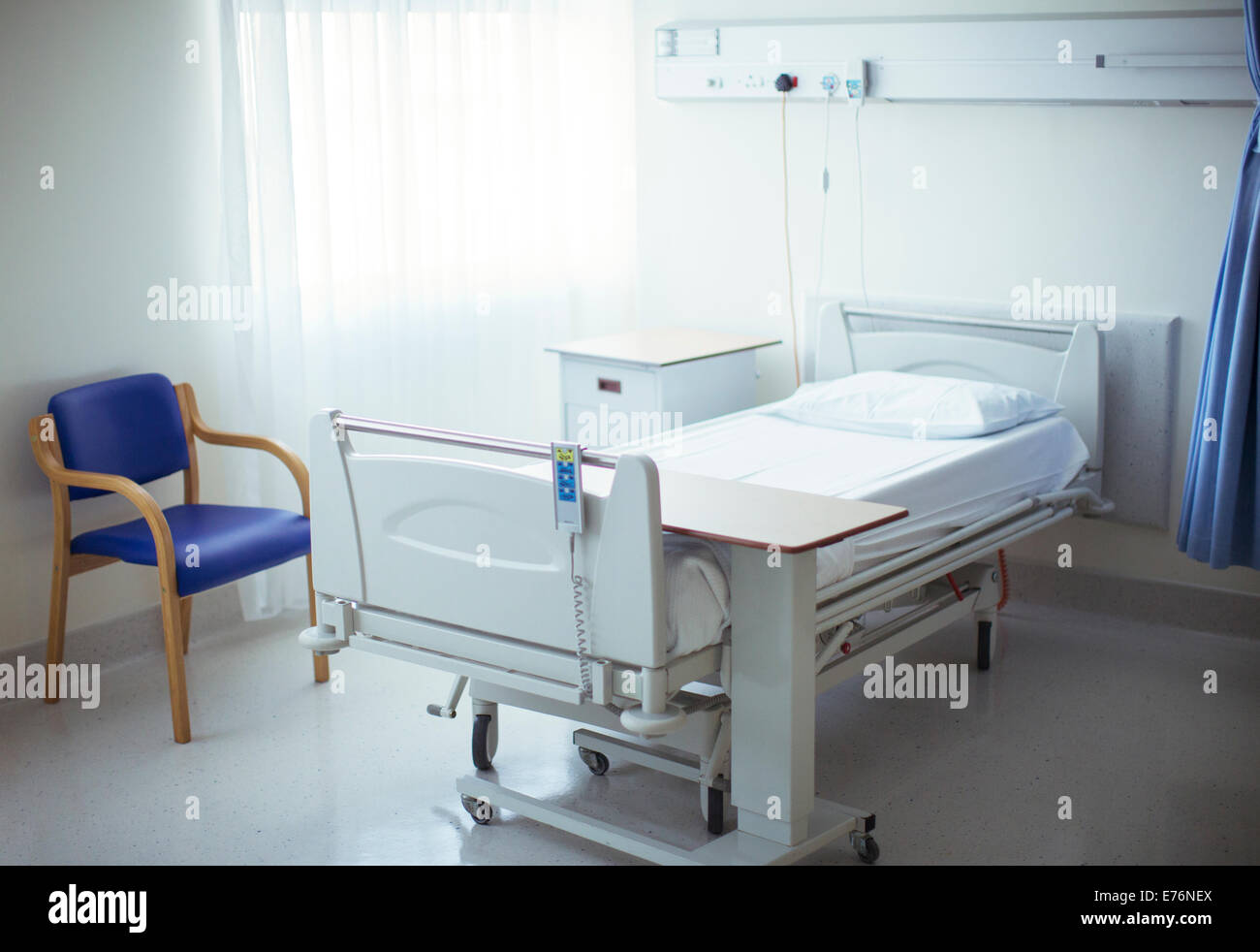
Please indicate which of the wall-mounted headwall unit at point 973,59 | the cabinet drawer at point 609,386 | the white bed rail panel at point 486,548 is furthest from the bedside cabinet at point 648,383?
the white bed rail panel at point 486,548

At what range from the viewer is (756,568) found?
2.77m

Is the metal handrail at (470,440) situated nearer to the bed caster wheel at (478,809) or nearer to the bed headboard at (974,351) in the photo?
the bed caster wheel at (478,809)

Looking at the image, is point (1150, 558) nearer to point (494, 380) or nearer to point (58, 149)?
point (494, 380)

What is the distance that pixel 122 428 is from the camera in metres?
3.98

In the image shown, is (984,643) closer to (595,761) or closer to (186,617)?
(595,761)

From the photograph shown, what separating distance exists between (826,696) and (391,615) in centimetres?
148

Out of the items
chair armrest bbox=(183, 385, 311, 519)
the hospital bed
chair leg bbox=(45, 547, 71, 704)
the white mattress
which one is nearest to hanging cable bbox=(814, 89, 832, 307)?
the white mattress

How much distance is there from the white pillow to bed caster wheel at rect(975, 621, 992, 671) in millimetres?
582

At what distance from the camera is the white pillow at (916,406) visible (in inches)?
160

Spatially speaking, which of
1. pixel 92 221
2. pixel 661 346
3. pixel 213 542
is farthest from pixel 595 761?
pixel 92 221

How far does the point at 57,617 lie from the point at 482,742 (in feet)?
4.40

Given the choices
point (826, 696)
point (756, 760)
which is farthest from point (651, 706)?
point (826, 696)

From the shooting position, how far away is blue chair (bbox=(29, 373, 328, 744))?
3.62 meters

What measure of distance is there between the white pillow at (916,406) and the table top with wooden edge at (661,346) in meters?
0.45
